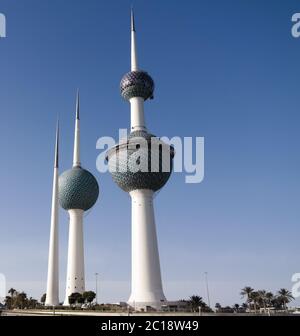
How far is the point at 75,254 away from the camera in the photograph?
406ft

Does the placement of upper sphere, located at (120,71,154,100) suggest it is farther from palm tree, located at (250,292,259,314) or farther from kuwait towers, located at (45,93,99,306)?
palm tree, located at (250,292,259,314)

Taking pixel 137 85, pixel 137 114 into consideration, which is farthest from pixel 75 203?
pixel 137 85

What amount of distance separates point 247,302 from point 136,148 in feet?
219

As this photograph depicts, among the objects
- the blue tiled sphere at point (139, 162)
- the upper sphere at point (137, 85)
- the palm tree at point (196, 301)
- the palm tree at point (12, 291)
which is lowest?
the palm tree at point (196, 301)

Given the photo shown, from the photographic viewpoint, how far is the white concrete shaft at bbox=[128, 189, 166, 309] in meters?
96.9

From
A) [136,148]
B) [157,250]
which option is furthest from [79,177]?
[157,250]

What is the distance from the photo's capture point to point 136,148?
4107 inches

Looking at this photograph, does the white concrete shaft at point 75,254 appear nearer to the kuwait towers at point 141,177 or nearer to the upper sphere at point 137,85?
the kuwait towers at point 141,177

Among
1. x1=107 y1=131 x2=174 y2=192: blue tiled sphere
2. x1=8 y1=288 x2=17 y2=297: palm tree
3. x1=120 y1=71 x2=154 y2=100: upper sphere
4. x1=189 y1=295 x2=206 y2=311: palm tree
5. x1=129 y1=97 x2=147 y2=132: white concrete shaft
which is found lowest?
x1=189 y1=295 x2=206 y2=311: palm tree

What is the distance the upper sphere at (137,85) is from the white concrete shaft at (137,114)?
1572 millimetres

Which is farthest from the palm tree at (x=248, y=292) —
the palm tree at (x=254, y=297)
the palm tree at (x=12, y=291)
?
the palm tree at (x=12, y=291)

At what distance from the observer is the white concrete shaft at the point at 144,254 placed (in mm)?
96875

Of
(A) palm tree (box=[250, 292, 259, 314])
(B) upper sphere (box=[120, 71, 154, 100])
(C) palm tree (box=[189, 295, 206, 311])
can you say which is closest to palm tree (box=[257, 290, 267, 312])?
(A) palm tree (box=[250, 292, 259, 314])
